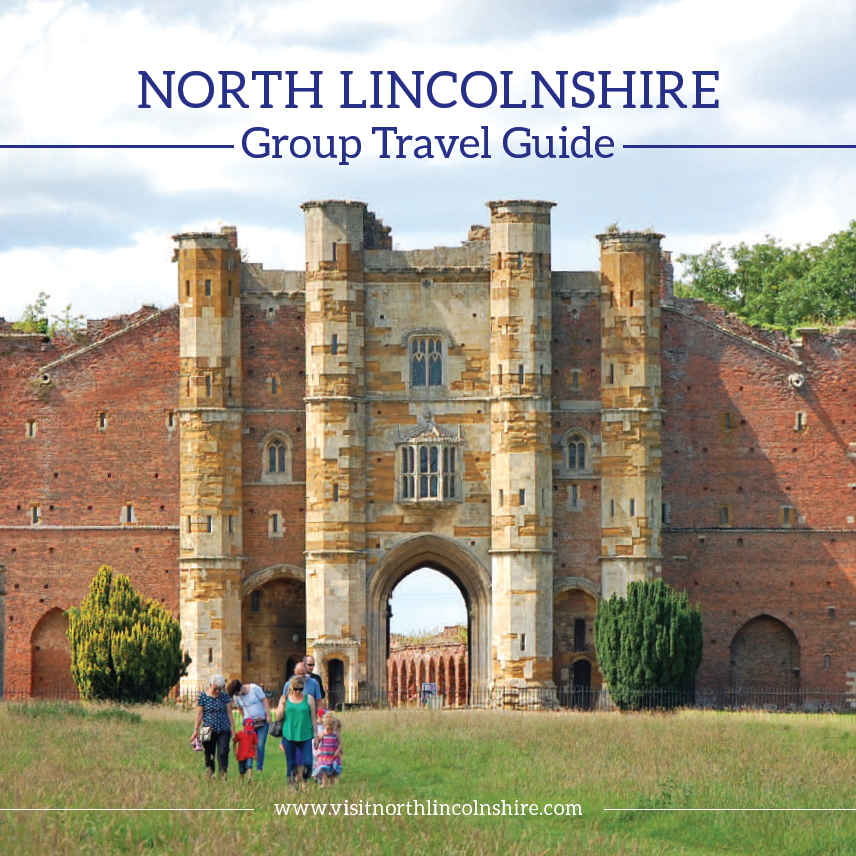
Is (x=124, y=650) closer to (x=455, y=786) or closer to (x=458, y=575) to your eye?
(x=458, y=575)

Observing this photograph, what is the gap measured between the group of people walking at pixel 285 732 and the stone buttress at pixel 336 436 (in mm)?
26906

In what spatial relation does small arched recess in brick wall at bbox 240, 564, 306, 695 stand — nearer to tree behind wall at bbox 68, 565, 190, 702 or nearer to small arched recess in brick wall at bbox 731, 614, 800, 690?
tree behind wall at bbox 68, 565, 190, 702

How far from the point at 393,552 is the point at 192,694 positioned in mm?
6687

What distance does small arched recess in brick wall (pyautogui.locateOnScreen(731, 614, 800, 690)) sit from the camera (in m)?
61.2

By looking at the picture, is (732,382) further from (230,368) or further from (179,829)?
(179,829)

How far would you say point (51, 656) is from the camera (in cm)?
6100

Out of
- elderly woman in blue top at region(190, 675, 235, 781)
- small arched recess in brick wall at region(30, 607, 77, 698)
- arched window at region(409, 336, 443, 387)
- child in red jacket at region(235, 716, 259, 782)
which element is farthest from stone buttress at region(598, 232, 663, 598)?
elderly woman in blue top at region(190, 675, 235, 781)

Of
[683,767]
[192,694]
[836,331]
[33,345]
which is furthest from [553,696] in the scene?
[683,767]

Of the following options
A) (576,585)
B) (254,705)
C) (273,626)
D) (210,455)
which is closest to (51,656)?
(273,626)

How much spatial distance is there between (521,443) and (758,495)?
743 cm

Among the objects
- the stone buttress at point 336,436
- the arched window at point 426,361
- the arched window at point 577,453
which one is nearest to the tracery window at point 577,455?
the arched window at point 577,453

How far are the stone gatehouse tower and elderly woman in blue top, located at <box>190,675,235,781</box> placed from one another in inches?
1092

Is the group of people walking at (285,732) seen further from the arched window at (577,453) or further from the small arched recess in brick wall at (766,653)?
the small arched recess in brick wall at (766,653)

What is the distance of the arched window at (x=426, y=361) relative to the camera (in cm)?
5975
